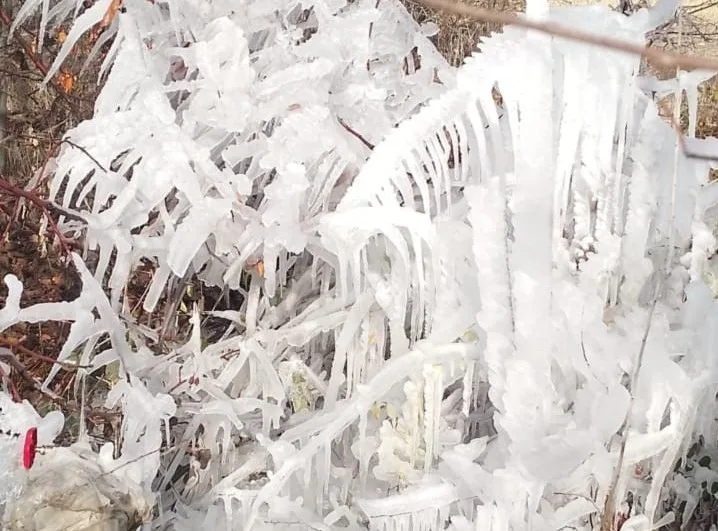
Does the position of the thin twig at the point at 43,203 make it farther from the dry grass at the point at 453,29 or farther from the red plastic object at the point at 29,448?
the dry grass at the point at 453,29

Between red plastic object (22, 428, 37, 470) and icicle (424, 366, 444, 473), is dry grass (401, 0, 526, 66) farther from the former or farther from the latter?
red plastic object (22, 428, 37, 470)

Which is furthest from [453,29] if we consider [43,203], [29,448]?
[29,448]

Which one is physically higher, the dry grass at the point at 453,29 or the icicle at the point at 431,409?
the dry grass at the point at 453,29

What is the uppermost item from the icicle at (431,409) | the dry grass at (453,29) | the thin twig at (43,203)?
the dry grass at (453,29)

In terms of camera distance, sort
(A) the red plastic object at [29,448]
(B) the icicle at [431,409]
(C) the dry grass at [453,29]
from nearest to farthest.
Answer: (A) the red plastic object at [29,448] < (B) the icicle at [431,409] < (C) the dry grass at [453,29]

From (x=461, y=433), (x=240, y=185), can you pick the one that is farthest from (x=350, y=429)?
(x=240, y=185)

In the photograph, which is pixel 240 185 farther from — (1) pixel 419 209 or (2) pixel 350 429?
(2) pixel 350 429

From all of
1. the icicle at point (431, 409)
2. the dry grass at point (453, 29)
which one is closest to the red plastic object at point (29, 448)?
the icicle at point (431, 409)

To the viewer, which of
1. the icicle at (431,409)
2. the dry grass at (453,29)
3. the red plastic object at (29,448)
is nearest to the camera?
the red plastic object at (29,448)
